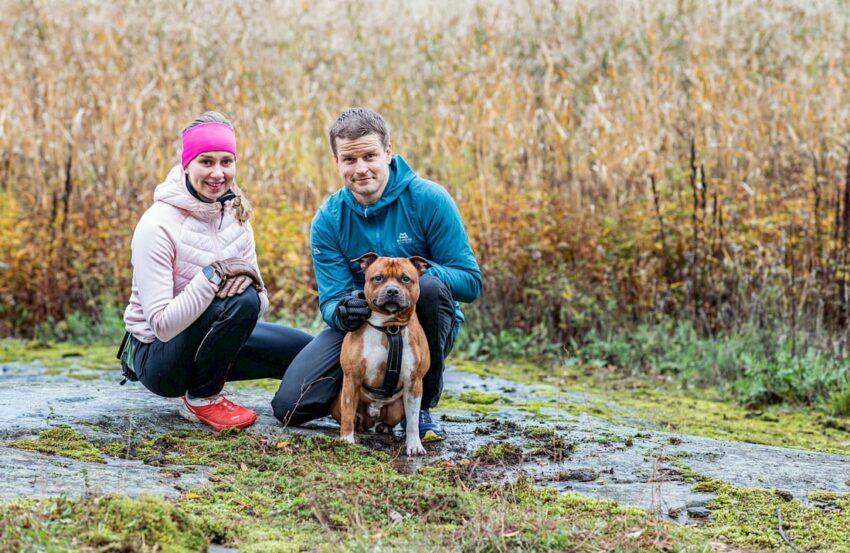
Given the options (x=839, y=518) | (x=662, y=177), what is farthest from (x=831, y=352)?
(x=839, y=518)

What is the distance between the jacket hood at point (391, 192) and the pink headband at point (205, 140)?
67 cm

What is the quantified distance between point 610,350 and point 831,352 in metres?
1.68

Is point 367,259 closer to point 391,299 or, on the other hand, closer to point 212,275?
point 391,299

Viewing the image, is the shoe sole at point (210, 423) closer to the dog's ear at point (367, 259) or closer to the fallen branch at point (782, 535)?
the dog's ear at point (367, 259)

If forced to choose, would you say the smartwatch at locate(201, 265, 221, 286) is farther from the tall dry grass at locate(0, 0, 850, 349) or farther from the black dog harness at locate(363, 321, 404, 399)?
the tall dry grass at locate(0, 0, 850, 349)

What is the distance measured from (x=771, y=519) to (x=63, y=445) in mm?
2999

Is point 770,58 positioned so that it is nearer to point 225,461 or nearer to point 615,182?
point 615,182

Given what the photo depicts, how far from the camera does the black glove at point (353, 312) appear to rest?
14.4ft

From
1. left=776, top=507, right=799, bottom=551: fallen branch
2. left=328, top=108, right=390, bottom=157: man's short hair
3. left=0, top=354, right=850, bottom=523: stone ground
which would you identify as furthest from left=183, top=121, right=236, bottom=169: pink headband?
left=776, top=507, right=799, bottom=551: fallen branch

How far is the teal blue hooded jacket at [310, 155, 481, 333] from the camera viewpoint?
4.74 metres

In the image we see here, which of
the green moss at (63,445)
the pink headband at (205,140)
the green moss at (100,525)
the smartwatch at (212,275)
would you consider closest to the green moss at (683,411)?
the smartwatch at (212,275)

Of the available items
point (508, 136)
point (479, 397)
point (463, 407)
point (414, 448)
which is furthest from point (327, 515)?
point (508, 136)

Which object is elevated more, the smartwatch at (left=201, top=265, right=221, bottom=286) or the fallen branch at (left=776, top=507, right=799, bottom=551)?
the smartwatch at (left=201, top=265, right=221, bottom=286)

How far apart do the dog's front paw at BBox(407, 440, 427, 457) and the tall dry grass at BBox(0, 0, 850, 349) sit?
3.63 m
